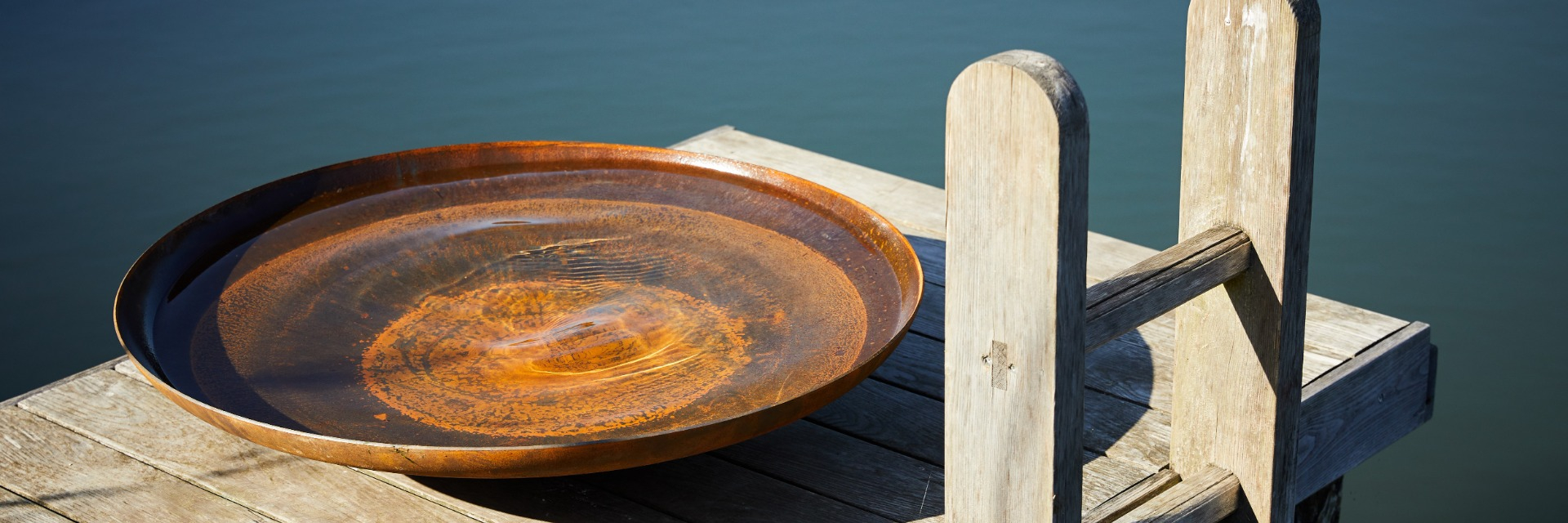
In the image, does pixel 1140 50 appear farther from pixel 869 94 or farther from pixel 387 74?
pixel 387 74

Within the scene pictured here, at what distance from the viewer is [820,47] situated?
6203mm

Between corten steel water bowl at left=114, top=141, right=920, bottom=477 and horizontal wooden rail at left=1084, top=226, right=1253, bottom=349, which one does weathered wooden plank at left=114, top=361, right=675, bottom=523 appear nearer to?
corten steel water bowl at left=114, top=141, right=920, bottom=477

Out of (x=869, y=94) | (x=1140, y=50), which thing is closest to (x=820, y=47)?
(x=869, y=94)

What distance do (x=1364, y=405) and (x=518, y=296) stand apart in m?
1.42

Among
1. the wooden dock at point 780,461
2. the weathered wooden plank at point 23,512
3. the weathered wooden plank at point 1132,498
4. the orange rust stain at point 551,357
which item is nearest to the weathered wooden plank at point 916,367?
the wooden dock at point 780,461

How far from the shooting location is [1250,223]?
1.53 meters

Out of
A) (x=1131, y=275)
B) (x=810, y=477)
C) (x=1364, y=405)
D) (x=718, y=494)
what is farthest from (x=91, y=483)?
(x=1364, y=405)

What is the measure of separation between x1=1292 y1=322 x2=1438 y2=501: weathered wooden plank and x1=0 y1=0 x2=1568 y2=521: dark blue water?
→ 1.20 metres

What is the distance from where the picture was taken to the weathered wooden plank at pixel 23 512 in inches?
69.9

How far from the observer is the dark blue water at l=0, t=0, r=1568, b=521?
388 centimetres

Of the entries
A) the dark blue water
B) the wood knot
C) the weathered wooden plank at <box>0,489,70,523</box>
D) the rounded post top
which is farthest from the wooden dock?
the dark blue water

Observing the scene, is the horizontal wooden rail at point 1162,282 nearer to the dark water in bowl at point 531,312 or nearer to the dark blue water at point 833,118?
the dark water in bowl at point 531,312

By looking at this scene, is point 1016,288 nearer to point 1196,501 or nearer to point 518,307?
point 1196,501

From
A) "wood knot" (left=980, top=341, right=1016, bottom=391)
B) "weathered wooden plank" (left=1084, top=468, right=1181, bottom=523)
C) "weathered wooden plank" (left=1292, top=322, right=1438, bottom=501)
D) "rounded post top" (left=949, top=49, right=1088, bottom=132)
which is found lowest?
"weathered wooden plank" (left=1292, top=322, right=1438, bottom=501)
